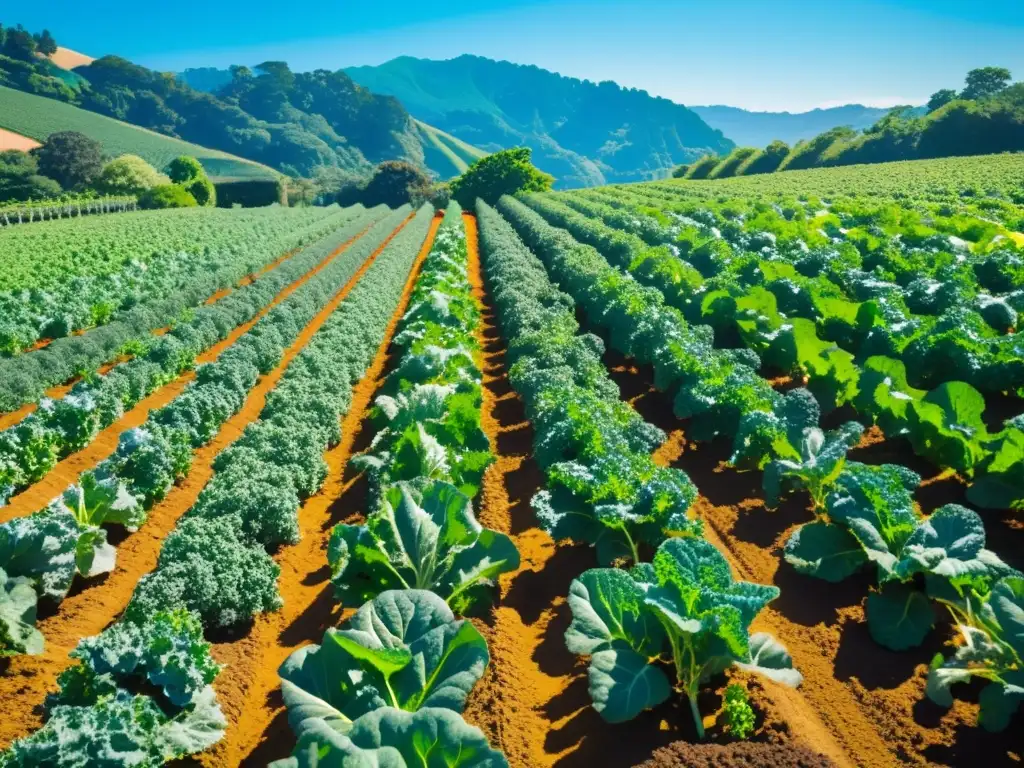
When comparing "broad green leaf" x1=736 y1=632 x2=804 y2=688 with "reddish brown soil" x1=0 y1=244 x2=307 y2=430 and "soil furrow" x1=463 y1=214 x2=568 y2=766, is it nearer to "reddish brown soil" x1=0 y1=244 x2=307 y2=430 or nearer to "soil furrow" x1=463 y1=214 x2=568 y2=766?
"soil furrow" x1=463 y1=214 x2=568 y2=766

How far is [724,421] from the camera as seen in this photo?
361 inches

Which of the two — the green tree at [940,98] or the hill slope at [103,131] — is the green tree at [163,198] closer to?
the hill slope at [103,131]

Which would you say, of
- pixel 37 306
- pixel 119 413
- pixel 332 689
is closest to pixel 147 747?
pixel 332 689

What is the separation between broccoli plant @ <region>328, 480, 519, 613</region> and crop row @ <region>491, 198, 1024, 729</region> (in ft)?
9.79

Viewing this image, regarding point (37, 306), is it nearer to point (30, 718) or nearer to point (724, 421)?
point (30, 718)

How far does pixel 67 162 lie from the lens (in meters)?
69.4

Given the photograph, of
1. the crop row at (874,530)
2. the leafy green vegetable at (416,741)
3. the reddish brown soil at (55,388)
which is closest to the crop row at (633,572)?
the crop row at (874,530)

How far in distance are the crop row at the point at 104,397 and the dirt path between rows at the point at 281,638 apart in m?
3.64

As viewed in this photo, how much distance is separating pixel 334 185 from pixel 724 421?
104 meters

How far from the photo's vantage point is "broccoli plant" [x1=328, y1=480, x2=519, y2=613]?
240 inches

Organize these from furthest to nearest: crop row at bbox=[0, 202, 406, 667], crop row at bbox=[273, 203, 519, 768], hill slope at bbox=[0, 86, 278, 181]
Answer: hill slope at bbox=[0, 86, 278, 181] → crop row at bbox=[0, 202, 406, 667] → crop row at bbox=[273, 203, 519, 768]

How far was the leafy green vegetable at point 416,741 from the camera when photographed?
351 centimetres

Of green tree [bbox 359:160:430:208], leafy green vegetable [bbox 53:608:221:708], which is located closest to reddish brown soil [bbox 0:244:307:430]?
leafy green vegetable [bbox 53:608:221:708]

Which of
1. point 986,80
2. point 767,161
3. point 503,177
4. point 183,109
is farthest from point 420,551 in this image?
point 183,109
